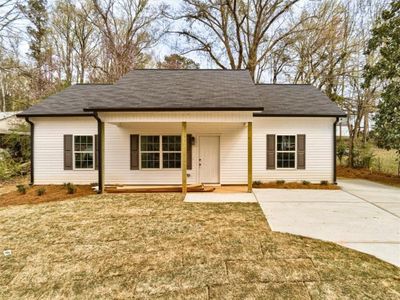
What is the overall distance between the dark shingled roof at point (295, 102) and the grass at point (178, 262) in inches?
232

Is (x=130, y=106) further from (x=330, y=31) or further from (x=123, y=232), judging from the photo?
(x=330, y=31)

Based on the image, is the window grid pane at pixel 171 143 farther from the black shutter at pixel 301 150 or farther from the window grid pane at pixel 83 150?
the black shutter at pixel 301 150

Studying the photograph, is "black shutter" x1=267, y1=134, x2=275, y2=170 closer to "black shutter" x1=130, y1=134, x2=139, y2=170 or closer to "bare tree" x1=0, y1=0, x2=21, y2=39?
"black shutter" x1=130, y1=134, x2=139, y2=170

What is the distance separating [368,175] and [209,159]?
28.7ft

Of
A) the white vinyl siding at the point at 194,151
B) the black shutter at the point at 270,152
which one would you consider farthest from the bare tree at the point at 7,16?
the black shutter at the point at 270,152

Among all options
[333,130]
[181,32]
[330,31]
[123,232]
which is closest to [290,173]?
[333,130]

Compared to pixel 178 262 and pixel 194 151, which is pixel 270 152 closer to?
pixel 194 151

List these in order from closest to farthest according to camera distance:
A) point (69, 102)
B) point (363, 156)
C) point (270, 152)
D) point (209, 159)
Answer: point (270, 152)
point (209, 159)
point (69, 102)
point (363, 156)

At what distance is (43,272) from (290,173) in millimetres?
9233

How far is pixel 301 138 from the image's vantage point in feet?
34.4

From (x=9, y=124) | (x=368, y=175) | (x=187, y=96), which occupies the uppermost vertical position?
(x=187, y=96)

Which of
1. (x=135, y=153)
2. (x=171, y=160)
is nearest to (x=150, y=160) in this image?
(x=135, y=153)

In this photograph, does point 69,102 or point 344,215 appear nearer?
point 344,215

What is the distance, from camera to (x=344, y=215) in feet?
20.7
